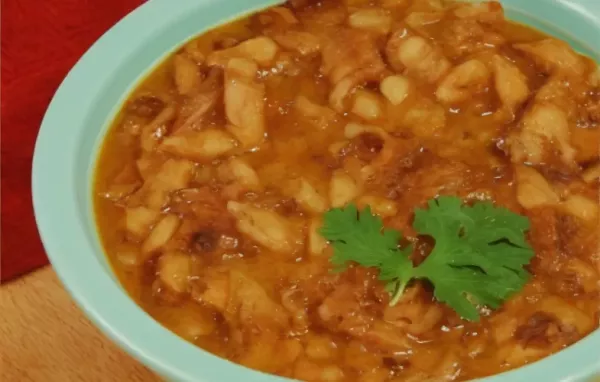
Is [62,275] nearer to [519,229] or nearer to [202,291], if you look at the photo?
[202,291]

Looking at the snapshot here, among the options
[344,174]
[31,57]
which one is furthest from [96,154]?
[31,57]

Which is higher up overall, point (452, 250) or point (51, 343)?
point (452, 250)

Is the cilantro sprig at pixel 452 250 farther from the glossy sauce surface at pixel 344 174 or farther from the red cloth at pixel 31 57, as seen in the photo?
the red cloth at pixel 31 57

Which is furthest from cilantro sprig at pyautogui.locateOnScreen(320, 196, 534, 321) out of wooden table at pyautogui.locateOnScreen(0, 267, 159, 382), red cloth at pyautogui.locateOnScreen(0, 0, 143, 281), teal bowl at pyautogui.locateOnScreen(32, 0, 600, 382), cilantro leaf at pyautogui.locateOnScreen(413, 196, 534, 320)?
red cloth at pyautogui.locateOnScreen(0, 0, 143, 281)

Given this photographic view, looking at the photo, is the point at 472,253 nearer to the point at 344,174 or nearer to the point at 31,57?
the point at 344,174

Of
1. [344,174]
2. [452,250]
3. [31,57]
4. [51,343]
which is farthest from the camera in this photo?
[31,57]

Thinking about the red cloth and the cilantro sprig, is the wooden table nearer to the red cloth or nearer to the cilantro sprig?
the red cloth

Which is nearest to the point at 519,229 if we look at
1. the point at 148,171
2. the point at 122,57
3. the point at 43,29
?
the point at 148,171
